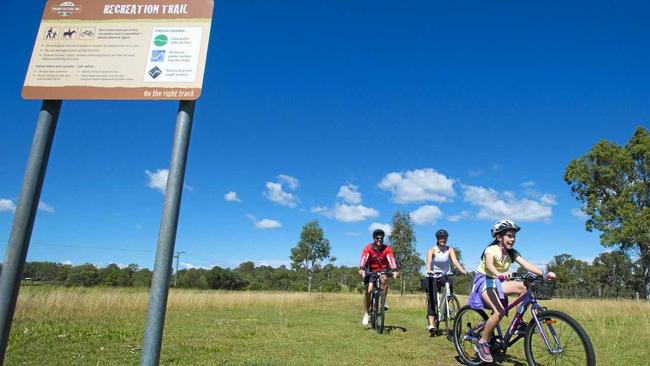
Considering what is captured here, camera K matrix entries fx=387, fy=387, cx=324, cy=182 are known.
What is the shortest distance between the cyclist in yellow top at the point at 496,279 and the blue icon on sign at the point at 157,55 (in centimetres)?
425

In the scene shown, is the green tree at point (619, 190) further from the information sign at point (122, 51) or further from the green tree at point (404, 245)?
the information sign at point (122, 51)

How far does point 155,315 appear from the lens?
7.57 feet

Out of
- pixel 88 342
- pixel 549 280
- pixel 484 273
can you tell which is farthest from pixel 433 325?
pixel 88 342

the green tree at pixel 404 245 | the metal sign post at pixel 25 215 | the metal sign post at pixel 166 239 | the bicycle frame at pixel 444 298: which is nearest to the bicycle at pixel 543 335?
the bicycle frame at pixel 444 298

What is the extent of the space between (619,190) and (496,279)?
27.9 m

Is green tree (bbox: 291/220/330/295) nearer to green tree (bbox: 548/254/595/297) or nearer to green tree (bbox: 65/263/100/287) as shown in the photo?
green tree (bbox: 65/263/100/287)

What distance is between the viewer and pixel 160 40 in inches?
103

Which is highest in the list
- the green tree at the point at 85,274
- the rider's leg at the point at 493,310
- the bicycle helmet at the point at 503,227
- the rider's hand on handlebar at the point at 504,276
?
the bicycle helmet at the point at 503,227

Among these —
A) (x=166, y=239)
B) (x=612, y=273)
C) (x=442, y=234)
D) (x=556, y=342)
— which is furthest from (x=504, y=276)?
(x=612, y=273)

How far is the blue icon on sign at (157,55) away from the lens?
257 cm

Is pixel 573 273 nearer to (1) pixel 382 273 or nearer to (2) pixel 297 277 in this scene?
(2) pixel 297 277

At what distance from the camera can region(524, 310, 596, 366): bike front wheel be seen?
395 centimetres

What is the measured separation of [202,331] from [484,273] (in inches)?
219

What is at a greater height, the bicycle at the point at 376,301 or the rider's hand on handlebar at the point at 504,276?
Answer: the rider's hand on handlebar at the point at 504,276
